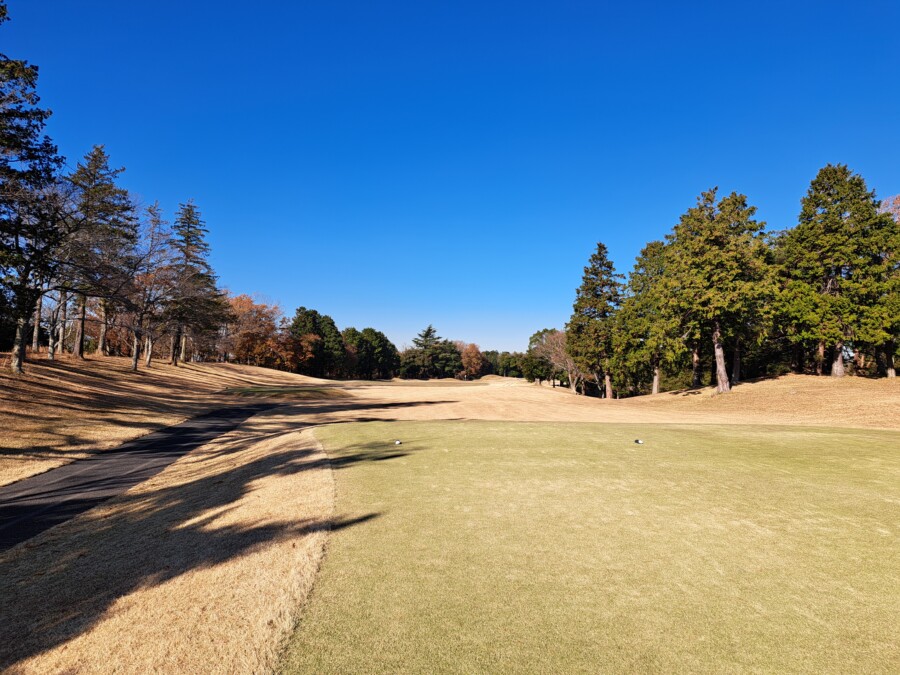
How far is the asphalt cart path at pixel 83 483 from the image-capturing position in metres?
8.04

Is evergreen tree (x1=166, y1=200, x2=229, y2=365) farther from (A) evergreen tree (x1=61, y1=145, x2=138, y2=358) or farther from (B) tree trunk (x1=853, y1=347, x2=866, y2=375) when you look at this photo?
(B) tree trunk (x1=853, y1=347, x2=866, y2=375)

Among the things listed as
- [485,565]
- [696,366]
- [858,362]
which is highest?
[858,362]

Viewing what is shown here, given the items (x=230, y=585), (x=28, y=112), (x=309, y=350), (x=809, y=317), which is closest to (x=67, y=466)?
(x=230, y=585)

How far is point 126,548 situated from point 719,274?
33858 mm

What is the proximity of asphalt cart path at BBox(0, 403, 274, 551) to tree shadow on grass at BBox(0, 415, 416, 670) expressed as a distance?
2.03ft

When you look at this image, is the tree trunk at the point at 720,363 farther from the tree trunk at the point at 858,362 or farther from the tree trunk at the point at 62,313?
the tree trunk at the point at 62,313

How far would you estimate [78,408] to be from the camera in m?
18.8

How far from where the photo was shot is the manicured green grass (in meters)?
3.15

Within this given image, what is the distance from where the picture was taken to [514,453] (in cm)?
1032

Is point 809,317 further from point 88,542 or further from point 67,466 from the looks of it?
point 67,466

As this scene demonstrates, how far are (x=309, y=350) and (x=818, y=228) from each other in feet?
245

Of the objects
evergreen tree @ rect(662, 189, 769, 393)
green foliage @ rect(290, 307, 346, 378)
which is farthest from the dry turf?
green foliage @ rect(290, 307, 346, 378)

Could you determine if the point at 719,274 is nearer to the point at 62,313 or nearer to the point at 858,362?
the point at 858,362

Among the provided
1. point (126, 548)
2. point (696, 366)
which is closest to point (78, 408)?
point (126, 548)
